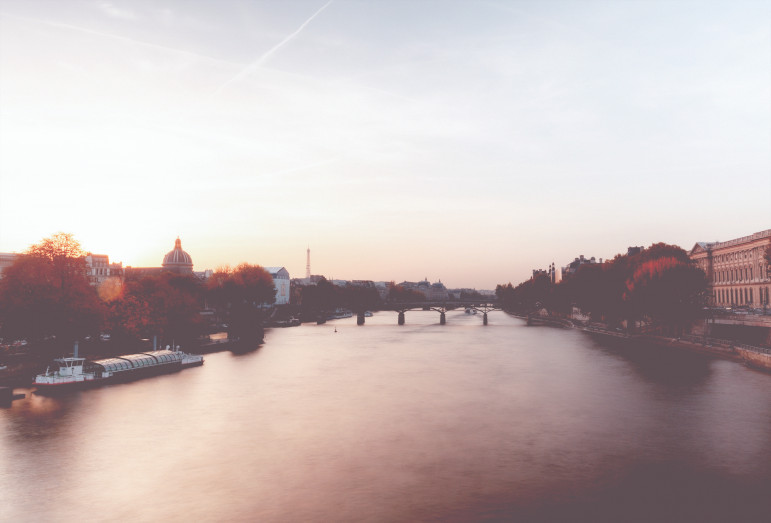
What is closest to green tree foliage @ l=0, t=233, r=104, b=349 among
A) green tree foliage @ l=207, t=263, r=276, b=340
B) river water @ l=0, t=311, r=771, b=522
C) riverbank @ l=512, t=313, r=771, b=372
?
river water @ l=0, t=311, r=771, b=522

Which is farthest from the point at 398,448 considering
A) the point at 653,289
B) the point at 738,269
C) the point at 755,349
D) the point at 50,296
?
the point at 738,269

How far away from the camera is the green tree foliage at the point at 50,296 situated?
63875 millimetres

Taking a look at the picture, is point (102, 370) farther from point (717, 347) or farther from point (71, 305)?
point (717, 347)

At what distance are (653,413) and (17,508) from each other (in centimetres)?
4417

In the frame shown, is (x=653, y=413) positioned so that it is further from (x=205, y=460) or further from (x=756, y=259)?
(x=756, y=259)

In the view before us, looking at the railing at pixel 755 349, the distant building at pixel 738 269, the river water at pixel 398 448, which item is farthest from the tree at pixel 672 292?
the river water at pixel 398 448

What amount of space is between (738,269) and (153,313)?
114m

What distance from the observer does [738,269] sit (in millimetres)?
126750

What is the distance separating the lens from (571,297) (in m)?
176

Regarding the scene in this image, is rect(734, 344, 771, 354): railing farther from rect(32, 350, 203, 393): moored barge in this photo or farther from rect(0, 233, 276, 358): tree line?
rect(0, 233, 276, 358): tree line

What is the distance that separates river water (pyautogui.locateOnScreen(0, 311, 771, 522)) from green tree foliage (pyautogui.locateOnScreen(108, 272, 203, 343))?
52.1 ft

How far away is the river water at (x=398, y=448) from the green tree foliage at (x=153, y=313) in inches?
625

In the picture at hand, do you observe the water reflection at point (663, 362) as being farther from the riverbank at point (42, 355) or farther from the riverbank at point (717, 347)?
the riverbank at point (42, 355)

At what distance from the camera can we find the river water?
2919cm
